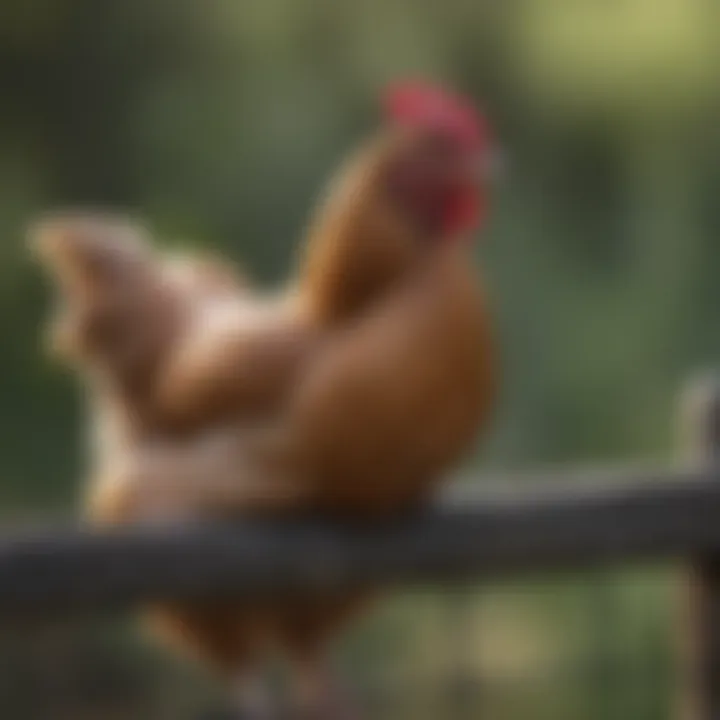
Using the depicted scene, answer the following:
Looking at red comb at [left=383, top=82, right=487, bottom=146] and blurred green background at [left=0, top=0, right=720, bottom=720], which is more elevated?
blurred green background at [left=0, top=0, right=720, bottom=720]

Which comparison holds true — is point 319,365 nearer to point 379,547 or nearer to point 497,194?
point 379,547

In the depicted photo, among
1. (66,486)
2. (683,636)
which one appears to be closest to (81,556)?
(683,636)

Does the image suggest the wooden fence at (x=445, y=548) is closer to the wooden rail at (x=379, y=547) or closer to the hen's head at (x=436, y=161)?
the wooden rail at (x=379, y=547)

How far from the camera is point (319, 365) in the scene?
3.43ft

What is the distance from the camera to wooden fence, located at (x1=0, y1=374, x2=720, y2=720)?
3.40ft

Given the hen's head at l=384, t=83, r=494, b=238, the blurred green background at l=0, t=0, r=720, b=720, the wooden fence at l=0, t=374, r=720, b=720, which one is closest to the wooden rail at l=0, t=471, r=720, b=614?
the wooden fence at l=0, t=374, r=720, b=720

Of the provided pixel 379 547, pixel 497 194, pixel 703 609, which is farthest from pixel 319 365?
pixel 497 194

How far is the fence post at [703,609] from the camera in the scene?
129cm

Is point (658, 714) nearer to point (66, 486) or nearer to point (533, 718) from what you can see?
point (533, 718)

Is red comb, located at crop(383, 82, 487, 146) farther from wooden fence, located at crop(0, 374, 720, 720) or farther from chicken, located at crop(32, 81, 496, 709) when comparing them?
wooden fence, located at crop(0, 374, 720, 720)

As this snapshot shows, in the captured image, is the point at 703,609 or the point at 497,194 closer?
the point at 703,609

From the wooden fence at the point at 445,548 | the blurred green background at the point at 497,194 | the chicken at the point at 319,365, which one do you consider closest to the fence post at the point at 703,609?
the wooden fence at the point at 445,548

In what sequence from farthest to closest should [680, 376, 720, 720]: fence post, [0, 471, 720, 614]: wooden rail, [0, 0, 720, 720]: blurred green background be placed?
1. [0, 0, 720, 720]: blurred green background
2. [680, 376, 720, 720]: fence post
3. [0, 471, 720, 614]: wooden rail

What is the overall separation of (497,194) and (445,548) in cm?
125
